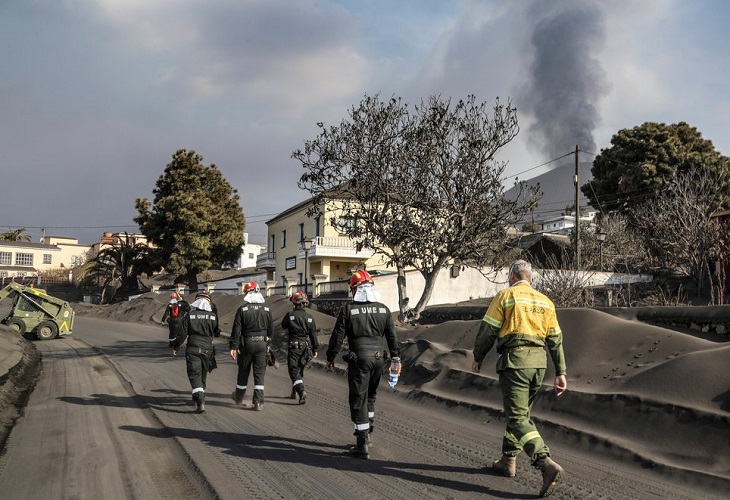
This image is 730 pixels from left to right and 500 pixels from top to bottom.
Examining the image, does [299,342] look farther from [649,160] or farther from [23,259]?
[23,259]

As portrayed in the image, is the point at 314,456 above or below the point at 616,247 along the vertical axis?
below

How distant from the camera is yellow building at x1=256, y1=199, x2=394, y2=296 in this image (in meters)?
38.9

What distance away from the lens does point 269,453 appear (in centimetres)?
641

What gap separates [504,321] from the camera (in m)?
5.42

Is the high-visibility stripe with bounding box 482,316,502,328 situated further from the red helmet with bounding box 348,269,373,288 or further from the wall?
the wall

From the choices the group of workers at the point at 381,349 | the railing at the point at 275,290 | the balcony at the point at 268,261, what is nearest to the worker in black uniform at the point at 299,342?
→ the group of workers at the point at 381,349

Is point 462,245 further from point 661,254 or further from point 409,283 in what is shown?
point 661,254

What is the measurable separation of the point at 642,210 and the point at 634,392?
103 feet

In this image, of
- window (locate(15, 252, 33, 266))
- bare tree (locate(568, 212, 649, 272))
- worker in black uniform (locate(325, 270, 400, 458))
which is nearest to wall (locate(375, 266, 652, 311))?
bare tree (locate(568, 212, 649, 272))

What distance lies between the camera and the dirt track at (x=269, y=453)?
17.1 ft

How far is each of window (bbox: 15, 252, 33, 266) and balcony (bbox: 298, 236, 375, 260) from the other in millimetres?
59578

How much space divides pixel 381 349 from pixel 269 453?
170 centimetres

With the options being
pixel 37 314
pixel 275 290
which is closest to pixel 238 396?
pixel 37 314

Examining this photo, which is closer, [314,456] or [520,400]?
[520,400]
